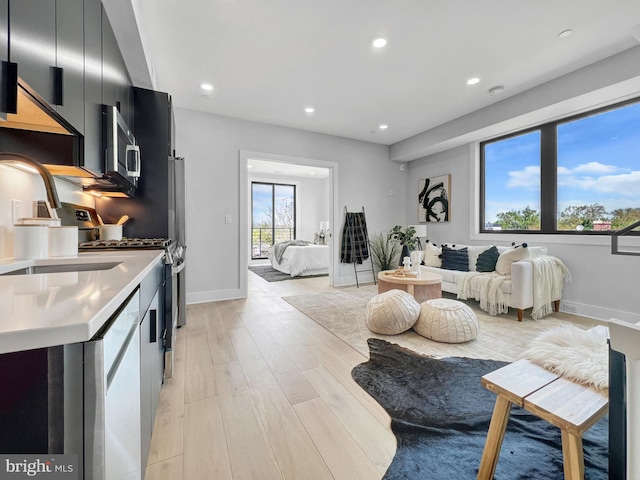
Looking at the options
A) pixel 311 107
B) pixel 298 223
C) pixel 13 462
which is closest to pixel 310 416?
pixel 13 462

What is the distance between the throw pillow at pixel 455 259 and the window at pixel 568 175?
2.33 ft

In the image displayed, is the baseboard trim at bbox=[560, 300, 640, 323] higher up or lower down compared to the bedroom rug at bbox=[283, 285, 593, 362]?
higher up

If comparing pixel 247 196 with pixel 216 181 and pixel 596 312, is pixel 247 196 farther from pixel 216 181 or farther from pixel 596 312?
pixel 596 312

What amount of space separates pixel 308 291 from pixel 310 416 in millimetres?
3024

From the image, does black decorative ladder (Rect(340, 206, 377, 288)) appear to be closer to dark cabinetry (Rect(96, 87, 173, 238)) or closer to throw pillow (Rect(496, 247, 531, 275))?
throw pillow (Rect(496, 247, 531, 275))

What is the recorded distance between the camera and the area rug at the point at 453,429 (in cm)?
120

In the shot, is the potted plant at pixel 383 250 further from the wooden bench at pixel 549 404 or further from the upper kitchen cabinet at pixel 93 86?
the upper kitchen cabinet at pixel 93 86

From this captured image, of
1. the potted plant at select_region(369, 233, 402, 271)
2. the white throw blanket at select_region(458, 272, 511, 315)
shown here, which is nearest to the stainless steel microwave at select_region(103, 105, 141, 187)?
the white throw blanket at select_region(458, 272, 511, 315)

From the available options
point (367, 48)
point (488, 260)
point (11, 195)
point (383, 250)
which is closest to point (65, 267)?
point (11, 195)

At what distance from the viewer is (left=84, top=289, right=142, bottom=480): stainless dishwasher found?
52 cm

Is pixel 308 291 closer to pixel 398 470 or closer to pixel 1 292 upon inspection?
pixel 398 470

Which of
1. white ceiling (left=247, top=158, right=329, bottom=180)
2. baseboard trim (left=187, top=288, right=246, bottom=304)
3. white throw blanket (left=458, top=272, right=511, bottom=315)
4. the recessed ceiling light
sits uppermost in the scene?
white ceiling (left=247, top=158, right=329, bottom=180)

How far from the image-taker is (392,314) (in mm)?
2596

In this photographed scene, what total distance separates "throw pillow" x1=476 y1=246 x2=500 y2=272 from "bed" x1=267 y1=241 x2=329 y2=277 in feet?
10.3
